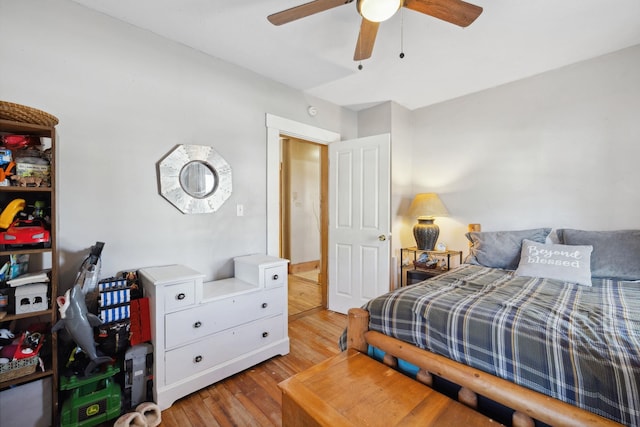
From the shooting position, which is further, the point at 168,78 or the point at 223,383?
the point at 168,78

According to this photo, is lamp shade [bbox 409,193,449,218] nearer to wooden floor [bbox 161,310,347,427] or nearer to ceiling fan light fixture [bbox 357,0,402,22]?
wooden floor [bbox 161,310,347,427]

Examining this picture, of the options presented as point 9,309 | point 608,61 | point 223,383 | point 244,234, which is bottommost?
point 223,383

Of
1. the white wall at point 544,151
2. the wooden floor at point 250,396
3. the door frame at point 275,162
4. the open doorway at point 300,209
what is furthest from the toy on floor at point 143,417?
the white wall at point 544,151

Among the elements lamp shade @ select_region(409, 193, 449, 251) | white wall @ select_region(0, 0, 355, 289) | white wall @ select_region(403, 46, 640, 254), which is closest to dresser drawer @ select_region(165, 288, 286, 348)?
white wall @ select_region(0, 0, 355, 289)

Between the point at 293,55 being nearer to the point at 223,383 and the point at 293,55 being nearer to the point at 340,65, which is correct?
the point at 340,65

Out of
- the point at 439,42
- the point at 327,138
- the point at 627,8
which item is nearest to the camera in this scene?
the point at 627,8

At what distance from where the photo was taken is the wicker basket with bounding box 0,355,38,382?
51.4 inches

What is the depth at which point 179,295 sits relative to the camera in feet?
5.68

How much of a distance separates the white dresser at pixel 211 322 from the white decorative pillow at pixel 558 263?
1.90 meters

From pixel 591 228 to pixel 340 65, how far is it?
8.46 feet

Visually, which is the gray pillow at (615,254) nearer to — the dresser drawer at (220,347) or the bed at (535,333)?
the bed at (535,333)

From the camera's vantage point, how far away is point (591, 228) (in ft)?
7.70

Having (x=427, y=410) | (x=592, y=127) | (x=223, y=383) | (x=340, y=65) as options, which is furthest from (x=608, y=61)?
(x=223, y=383)

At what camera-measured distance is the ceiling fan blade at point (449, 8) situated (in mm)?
1354
